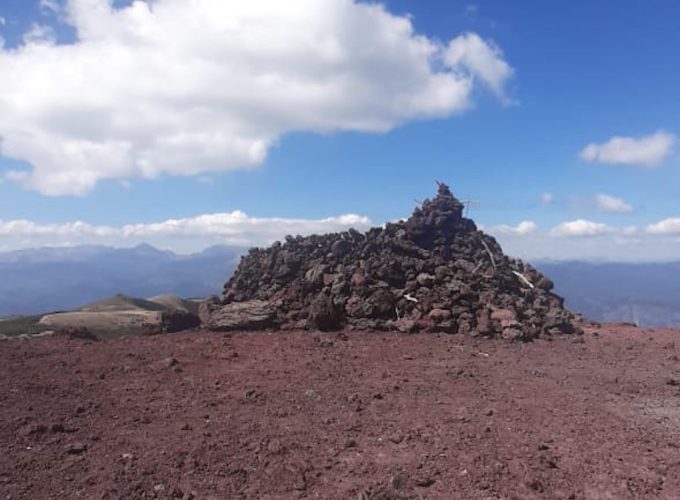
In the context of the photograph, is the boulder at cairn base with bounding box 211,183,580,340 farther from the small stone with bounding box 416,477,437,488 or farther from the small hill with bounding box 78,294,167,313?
the small hill with bounding box 78,294,167,313

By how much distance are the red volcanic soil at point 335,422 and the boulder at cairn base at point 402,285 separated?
2.33 meters

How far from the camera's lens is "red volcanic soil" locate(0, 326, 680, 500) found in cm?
666

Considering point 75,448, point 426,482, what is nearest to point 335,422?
point 426,482

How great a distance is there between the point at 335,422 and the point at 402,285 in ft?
34.4

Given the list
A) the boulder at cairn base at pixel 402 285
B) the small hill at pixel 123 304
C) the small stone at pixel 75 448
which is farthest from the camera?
the small hill at pixel 123 304

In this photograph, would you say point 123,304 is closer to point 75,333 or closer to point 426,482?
point 75,333

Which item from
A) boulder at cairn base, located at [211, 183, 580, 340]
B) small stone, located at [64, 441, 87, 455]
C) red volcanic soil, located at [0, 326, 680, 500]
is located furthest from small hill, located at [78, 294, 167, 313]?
small stone, located at [64, 441, 87, 455]

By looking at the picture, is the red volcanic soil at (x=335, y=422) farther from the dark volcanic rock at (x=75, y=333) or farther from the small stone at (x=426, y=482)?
the dark volcanic rock at (x=75, y=333)

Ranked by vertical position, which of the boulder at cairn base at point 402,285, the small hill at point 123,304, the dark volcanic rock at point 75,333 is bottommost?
the small hill at point 123,304

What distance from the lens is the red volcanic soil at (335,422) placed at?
6656 millimetres

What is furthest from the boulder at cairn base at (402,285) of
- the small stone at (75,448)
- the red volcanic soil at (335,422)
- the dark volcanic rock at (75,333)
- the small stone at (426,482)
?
the small stone at (426,482)

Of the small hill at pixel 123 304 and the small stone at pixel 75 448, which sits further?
the small hill at pixel 123 304

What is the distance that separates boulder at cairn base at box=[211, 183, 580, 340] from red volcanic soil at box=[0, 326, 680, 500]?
2328 mm

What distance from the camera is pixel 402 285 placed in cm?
1880
